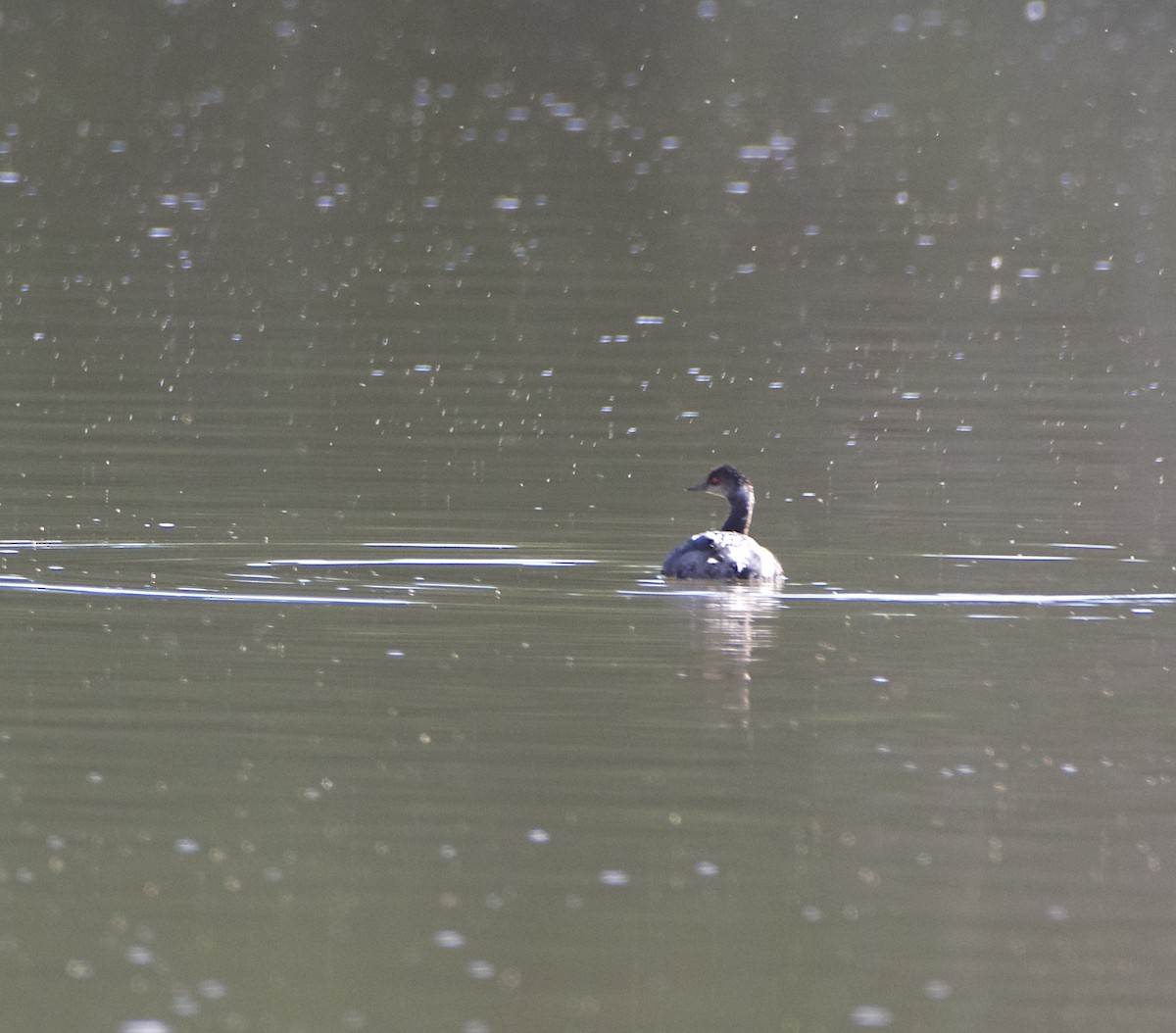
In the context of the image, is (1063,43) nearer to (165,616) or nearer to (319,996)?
(165,616)

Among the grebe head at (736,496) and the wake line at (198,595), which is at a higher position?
the grebe head at (736,496)

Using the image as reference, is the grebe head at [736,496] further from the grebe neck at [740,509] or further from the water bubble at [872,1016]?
the water bubble at [872,1016]

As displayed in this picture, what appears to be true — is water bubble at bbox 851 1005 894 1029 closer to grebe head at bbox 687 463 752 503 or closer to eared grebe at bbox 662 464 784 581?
eared grebe at bbox 662 464 784 581

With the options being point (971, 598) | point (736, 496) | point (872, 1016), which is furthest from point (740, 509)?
point (872, 1016)

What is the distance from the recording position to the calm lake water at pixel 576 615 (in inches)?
309

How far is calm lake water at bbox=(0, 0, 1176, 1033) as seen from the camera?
25.7 ft

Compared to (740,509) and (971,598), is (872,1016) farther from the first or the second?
(740,509)

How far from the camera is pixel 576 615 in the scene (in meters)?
12.8

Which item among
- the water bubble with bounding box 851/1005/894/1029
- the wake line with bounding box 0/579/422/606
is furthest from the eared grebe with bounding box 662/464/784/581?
the water bubble with bounding box 851/1005/894/1029

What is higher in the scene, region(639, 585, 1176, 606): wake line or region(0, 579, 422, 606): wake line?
region(639, 585, 1176, 606): wake line

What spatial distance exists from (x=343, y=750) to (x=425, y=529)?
16.9 feet

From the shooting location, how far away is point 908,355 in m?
23.8

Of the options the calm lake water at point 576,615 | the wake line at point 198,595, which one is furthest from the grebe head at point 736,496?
the wake line at point 198,595

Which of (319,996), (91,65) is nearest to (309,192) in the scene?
(91,65)
